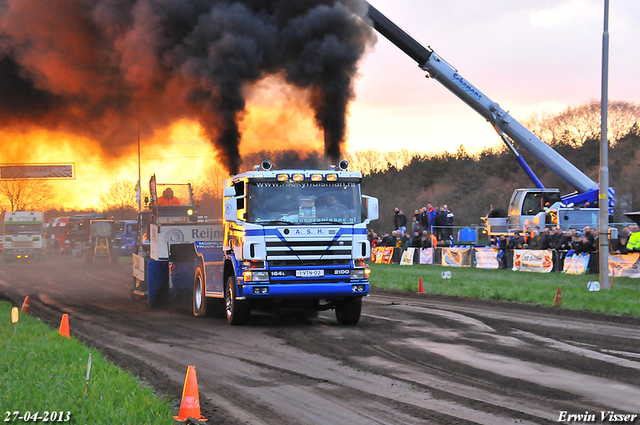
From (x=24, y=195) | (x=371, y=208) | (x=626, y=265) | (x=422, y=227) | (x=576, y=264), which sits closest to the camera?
(x=371, y=208)

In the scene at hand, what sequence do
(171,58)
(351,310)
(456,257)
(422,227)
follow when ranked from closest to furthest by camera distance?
(351,310), (171,58), (456,257), (422,227)

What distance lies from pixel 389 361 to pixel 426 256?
→ 22.8 meters

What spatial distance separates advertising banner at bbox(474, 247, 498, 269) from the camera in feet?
93.3

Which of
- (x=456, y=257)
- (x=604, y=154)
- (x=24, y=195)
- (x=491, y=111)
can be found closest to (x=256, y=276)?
(x=604, y=154)

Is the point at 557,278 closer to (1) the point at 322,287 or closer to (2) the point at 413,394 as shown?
(1) the point at 322,287

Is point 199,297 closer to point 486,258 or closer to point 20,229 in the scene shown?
point 486,258

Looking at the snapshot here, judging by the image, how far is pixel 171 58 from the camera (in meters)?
19.0

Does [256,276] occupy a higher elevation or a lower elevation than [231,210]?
lower

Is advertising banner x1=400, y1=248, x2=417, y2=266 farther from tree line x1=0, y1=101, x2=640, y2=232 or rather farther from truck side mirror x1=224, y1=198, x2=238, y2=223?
truck side mirror x1=224, y1=198, x2=238, y2=223

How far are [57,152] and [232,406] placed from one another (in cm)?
1602

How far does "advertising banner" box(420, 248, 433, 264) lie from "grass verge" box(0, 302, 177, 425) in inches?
890

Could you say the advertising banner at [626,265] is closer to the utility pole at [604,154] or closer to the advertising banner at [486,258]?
the utility pole at [604,154]

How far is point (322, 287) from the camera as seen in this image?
41.9ft

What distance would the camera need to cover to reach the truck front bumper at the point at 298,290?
1266cm
